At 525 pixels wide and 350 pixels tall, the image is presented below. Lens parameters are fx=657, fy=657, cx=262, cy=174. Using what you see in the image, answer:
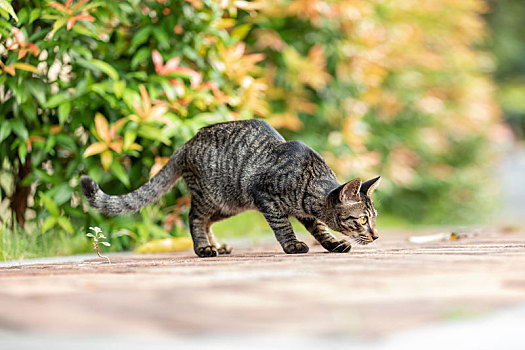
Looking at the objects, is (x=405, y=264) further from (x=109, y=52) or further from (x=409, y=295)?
(x=109, y=52)

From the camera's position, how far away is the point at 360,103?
298 inches

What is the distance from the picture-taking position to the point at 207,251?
12.9 feet

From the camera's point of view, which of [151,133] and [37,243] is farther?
[37,243]

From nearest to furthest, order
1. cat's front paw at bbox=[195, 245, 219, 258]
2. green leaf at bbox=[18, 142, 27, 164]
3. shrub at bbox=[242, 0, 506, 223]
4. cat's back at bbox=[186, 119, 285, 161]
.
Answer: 1. cat's front paw at bbox=[195, 245, 219, 258]
2. cat's back at bbox=[186, 119, 285, 161]
3. green leaf at bbox=[18, 142, 27, 164]
4. shrub at bbox=[242, 0, 506, 223]

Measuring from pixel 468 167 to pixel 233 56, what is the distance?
7.31 meters

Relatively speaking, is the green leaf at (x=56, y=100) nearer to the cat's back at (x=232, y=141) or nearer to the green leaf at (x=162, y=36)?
the green leaf at (x=162, y=36)

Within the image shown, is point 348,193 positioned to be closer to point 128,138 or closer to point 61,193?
point 128,138

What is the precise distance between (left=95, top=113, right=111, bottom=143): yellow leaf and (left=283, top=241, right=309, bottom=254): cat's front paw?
134 centimetres

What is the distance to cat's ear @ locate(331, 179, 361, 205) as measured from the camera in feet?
12.1

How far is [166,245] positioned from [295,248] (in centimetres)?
112

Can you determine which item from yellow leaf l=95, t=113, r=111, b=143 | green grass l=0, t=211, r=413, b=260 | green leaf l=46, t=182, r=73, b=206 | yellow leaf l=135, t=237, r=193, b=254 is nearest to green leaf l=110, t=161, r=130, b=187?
yellow leaf l=95, t=113, r=111, b=143

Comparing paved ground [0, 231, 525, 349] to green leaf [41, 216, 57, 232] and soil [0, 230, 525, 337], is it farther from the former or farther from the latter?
green leaf [41, 216, 57, 232]

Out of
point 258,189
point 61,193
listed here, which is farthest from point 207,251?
point 61,193

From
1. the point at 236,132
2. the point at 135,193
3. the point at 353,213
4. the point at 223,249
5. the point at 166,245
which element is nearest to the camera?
the point at 353,213
